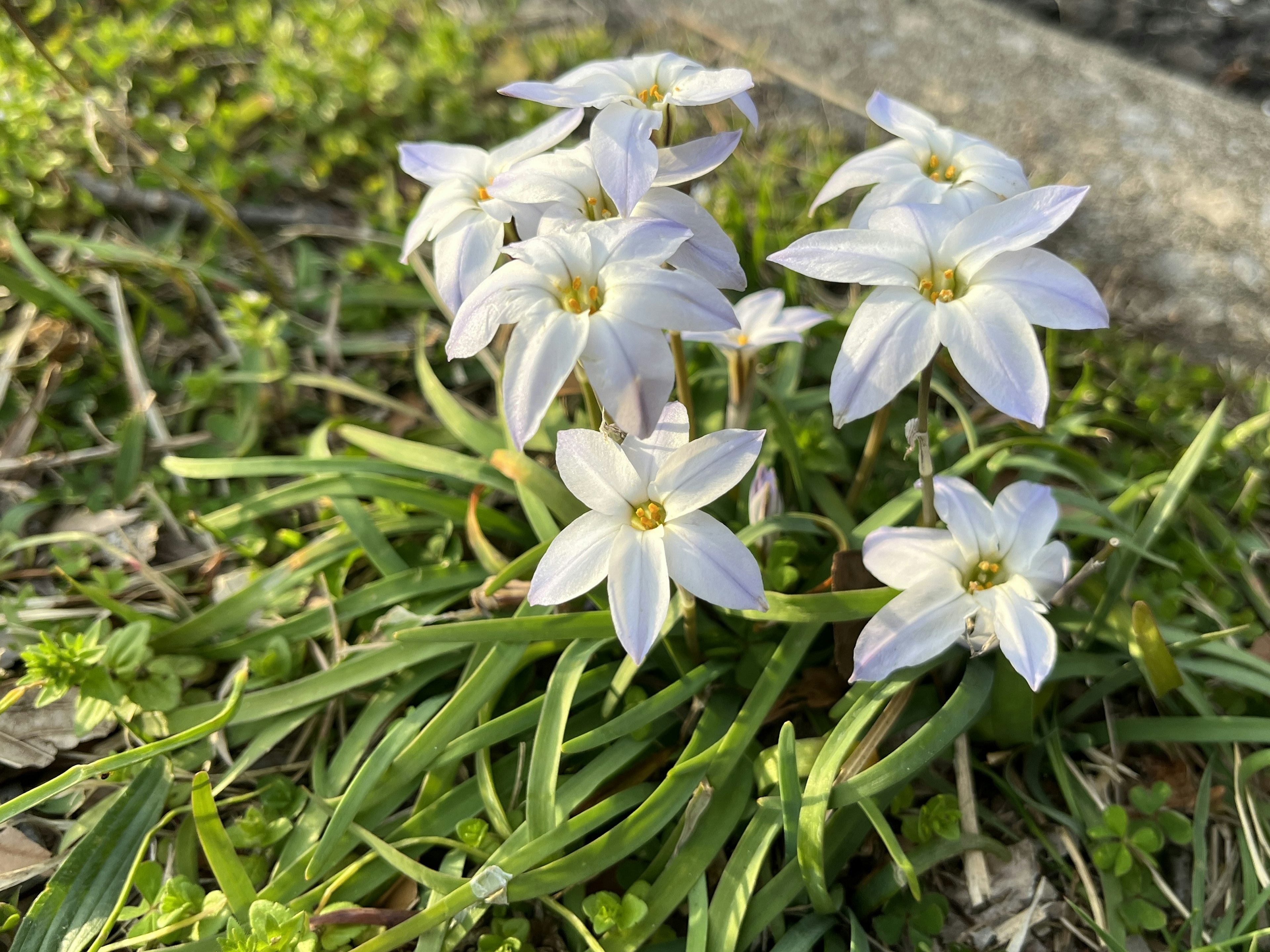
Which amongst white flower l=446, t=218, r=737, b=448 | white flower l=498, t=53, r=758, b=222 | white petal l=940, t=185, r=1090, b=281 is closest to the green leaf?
white flower l=446, t=218, r=737, b=448

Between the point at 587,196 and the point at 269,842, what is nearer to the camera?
the point at 587,196

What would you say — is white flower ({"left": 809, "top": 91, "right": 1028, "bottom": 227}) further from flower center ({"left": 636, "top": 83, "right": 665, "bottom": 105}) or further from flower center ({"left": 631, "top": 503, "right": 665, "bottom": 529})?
flower center ({"left": 631, "top": 503, "right": 665, "bottom": 529})

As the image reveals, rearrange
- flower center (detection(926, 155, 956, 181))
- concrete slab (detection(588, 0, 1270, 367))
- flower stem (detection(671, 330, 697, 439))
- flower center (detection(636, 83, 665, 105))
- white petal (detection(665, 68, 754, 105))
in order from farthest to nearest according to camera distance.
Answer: concrete slab (detection(588, 0, 1270, 367))
flower stem (detection(671, 330, 697, 439))
flower center (detection(926, 155, 956, 181))
flower center (detection(636, 83, 665, 105))
white petal (detection(665, 68, 754, 105))

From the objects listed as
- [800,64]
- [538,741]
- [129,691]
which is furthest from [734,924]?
[800,64]

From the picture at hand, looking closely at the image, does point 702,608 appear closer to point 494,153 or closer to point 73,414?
point 494,153

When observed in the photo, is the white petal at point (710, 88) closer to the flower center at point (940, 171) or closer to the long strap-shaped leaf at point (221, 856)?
the flower center at point (940, 171)

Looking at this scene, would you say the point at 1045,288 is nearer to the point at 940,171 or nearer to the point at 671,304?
the point at 940,171
